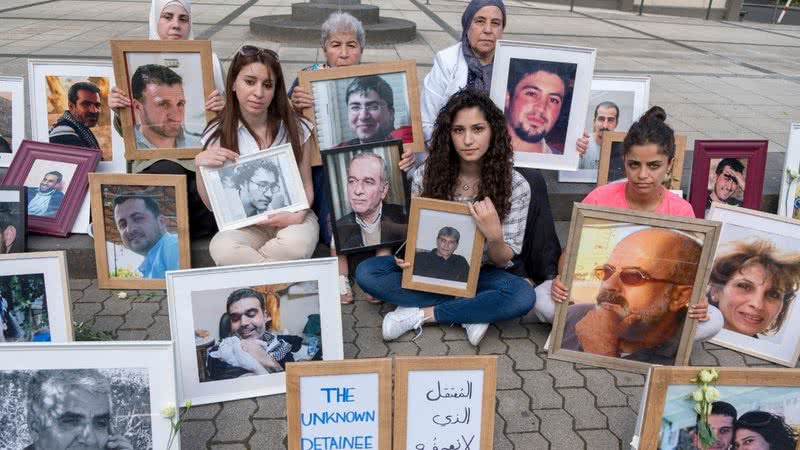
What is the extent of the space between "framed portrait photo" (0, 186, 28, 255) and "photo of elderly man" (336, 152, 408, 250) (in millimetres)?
1640

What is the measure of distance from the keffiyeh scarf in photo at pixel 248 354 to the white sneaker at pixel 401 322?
1.97ft

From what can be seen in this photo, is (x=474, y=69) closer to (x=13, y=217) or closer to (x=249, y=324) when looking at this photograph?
(x=249, y=324)

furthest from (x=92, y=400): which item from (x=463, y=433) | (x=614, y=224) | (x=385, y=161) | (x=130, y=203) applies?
(x=614, y=224)

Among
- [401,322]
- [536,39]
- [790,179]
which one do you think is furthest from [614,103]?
[536,39]

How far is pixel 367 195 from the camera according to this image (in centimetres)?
335

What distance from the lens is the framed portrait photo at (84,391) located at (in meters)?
2.08

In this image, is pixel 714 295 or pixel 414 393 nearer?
pixel 414 393

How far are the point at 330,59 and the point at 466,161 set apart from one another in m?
1.09

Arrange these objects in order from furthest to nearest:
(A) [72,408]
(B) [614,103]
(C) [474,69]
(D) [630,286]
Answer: (B) [614,103] < (C) [474,69] < (D) [630,286] < (A) [72,408]

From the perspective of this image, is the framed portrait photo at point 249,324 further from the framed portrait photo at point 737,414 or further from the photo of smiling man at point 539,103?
the photo of smiling man at point 539,103

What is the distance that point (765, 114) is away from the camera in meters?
7.20

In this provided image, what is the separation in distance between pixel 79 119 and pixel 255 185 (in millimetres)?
1484

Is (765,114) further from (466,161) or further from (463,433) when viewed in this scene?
(463,433)

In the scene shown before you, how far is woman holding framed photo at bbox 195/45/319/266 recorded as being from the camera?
3.14m
